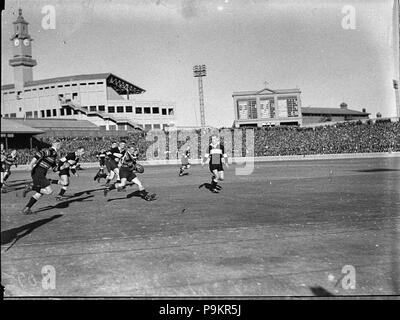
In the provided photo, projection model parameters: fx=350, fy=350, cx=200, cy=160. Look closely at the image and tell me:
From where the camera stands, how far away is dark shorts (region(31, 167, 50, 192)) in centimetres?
812

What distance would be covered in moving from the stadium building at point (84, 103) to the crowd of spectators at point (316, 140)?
471 cm

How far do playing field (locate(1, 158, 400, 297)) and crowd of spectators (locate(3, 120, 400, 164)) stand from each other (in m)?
24.9

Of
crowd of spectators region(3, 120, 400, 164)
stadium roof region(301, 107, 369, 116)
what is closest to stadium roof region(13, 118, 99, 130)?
crowd of spectators region(3, 120, 400, 164)

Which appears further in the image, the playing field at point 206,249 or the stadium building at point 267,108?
the stadium building at point 267,108

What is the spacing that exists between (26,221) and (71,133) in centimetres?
2378

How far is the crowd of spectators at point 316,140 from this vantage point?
111ft

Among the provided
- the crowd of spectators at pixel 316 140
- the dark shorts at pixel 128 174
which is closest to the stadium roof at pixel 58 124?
the crowd of spectators at pixel 316 140

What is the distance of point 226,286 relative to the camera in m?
3.97

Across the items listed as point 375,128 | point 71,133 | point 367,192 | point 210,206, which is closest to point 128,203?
point 210,206

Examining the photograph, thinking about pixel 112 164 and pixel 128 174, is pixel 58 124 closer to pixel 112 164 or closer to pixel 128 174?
pixel 112 164

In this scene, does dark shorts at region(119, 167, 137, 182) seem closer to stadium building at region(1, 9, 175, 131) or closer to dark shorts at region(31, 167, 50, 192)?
dark shorts at region(31, 167, 50, 192)

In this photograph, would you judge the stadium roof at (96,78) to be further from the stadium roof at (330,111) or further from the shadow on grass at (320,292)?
the stadium roof at (330,111)

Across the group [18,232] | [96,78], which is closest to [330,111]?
[96,78]
